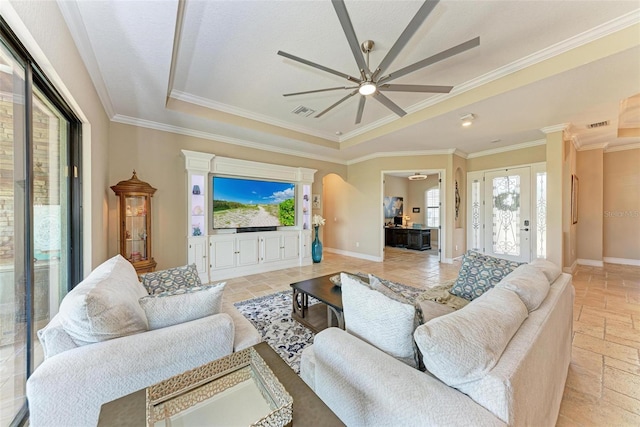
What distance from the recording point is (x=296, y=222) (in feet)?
18.4

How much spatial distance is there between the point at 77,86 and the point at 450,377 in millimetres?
3361

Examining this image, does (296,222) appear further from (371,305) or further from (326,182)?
(371,305)

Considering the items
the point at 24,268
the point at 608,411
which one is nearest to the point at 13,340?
the point at 24,268

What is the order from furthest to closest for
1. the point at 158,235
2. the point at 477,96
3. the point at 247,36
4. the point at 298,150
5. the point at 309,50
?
the point at 298,150, the point at 158,235, the point at 477,96, the point at 309,50, the point at 247,36

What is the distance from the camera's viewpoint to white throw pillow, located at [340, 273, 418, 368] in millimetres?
1081

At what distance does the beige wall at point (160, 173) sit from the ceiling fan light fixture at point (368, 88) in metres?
3.25

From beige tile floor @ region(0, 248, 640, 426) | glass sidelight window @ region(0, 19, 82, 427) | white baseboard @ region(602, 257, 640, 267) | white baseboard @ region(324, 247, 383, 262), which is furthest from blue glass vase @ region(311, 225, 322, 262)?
white baseboard @ region(602, 257, 640, 267)

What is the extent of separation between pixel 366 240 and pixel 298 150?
288 centimetres

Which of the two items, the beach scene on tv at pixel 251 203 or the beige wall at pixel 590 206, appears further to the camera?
the beige wall at pixel 590 206

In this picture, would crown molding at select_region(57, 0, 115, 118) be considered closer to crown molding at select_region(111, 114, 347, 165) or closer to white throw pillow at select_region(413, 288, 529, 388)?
crown molding at select_region(111, 114, 347, 165)

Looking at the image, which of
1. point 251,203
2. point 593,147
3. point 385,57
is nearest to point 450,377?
point 385,57

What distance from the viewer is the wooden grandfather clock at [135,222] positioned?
3457mm

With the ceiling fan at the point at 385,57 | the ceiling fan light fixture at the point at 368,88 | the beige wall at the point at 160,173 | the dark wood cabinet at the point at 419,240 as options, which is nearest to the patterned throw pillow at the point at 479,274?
the ceiling fan at the point at 385,57

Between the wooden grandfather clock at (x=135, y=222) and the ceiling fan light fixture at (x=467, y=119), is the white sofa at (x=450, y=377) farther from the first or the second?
the wooden grandfather clock at (x=135, y=222)
